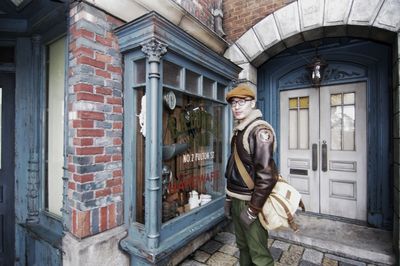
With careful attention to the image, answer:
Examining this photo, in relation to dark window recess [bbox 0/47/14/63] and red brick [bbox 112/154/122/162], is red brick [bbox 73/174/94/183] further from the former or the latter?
dark window recess [bbox 0/47/14/63]

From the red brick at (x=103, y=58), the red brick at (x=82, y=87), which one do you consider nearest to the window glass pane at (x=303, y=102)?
the red brick at (x=103, y=58)

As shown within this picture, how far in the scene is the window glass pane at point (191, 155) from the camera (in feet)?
9.32

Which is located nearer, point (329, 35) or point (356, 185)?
point (329, 35)

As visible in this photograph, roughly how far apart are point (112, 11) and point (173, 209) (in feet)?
7.74

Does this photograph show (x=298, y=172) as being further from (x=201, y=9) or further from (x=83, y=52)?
(x=83, y=52)

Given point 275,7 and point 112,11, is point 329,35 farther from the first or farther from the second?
point 112,11

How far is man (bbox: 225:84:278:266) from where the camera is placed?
194 cm

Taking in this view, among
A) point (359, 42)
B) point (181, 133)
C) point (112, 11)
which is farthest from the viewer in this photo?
point (359, 42)

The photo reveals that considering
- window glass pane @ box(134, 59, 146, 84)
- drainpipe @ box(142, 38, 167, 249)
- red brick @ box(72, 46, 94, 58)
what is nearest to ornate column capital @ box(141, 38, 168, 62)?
drainpipe @ box(142, 38, 167, 249)

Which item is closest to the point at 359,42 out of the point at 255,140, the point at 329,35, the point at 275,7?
the point at 329,35

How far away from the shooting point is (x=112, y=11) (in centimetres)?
242

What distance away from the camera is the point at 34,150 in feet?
9.74

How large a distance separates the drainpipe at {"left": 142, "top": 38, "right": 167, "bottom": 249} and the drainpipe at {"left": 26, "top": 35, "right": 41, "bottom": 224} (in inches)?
66.5

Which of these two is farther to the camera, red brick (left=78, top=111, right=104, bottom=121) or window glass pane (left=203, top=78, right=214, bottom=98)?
window glass pane (left=203, top=78, right=214, bottom=98)
